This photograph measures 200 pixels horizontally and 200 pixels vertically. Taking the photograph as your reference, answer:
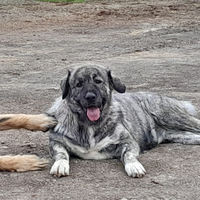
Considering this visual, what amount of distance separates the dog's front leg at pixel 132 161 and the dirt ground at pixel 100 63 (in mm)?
83

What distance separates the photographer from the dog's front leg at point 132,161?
5961 mm

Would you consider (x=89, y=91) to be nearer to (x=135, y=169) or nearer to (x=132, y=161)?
(x=132, y=161)

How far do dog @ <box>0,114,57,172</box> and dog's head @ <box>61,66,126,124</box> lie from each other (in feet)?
1.33

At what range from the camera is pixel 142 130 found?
7273 mm

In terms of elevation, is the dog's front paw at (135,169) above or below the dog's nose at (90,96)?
below

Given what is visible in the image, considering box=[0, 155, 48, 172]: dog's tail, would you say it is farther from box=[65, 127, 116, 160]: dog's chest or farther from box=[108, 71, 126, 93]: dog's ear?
box=[108, 71, 126, 93]: dog's ear

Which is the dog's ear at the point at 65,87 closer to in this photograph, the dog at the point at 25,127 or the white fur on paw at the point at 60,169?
the dog at the point at 25,127

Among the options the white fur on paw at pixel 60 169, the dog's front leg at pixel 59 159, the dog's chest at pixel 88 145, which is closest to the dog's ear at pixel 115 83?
the dog's chest at pixel 88 145

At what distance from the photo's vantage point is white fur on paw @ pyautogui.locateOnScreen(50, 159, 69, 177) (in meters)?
5.98

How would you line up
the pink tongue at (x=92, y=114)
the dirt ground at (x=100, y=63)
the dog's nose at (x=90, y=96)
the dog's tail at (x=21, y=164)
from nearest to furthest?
the dirt ground at (x=100, y=63) < the dog's tail at (x=21, y=164) < the dog's nose at (x=90, y=96) < the pink tongue at (x=92, y=114)

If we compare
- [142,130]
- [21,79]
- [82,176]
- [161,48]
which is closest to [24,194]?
[82,176]

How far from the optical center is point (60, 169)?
19.7 feet

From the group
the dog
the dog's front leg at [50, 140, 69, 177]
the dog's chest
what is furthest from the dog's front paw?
the dog

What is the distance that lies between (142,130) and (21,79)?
5.42 metres
